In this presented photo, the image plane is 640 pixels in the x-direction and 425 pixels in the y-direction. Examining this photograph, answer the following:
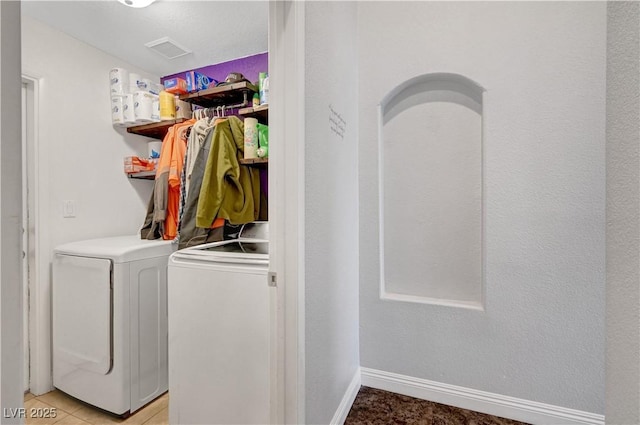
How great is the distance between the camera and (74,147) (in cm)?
224

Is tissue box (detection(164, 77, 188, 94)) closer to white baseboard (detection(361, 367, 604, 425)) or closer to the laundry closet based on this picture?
the laundry closet

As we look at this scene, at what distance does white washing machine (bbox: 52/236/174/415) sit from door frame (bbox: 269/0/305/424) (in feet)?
3.89

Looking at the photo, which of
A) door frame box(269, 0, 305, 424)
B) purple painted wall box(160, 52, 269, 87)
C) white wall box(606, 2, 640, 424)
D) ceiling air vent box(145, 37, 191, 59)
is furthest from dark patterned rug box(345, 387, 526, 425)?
ceiling air vent box(145, 37, 191, 59)

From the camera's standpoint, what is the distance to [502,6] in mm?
1679

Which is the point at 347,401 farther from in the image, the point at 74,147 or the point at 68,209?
the point at 74,147

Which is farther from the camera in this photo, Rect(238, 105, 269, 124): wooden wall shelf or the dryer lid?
Rect(238, 105, 269, 124): wooden wall shelf

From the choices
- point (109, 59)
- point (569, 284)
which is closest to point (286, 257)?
point (569, 284)

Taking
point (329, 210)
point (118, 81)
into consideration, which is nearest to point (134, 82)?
point (118, 81)

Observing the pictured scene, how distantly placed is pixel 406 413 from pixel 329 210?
4.14ft

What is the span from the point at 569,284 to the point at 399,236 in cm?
92

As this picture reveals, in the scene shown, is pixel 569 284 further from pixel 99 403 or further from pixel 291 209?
pixel 99 403

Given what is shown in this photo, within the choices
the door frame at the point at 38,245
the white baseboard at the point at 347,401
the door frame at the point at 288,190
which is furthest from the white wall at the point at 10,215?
the door frame at the point at 38,245

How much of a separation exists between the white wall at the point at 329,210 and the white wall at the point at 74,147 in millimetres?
2008

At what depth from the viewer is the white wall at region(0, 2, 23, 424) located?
45cm
